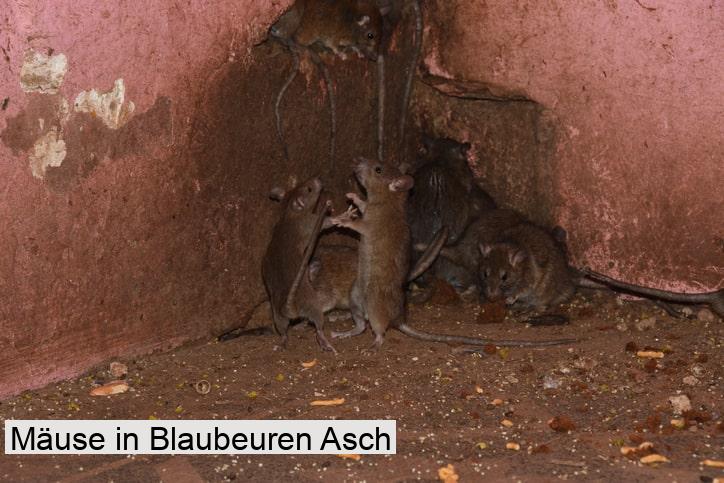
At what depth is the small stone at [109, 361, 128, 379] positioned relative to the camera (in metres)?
6.06

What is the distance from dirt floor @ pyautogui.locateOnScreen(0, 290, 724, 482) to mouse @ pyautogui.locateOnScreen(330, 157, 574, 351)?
0.36 feet

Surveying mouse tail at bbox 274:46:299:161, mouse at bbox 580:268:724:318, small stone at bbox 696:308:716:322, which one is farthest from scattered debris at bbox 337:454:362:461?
small stone at bbox 696:308:716:322

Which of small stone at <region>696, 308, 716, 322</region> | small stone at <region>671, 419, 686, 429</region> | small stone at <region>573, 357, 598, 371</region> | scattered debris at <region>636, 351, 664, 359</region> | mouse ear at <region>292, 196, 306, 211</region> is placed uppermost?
mouse ear at <region>292, 196, 306, 211</region>

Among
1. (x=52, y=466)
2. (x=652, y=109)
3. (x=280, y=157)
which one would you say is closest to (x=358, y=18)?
(x=280, y=157)

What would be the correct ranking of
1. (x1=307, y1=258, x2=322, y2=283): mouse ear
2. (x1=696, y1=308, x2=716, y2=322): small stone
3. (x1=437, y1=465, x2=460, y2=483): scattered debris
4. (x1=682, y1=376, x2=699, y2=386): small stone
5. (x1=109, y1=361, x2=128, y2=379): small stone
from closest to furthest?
(x1=437, y1=465, x2=460, y2=483): scattered debris, (x1=682, y1=376, x2=699, y2=386): small stone, (x1=109, y1=361, x2=128, y2=379): small stone, (x1=696, y1=308, x2=716, y2=322): small stone, (x1=307, y1=258, x2=322, y2=283): mouse ear

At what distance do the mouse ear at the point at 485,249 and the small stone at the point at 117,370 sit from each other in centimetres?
263

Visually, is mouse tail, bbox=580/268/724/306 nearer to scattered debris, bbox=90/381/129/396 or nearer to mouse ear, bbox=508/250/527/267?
mouse ear, bbox=508/250/527/267

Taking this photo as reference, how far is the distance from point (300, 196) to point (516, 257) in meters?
1.60

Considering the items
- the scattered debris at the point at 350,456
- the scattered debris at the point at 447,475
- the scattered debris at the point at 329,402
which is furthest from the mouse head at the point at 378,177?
the scattered debris at the point at 447,475

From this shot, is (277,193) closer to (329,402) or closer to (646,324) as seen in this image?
(329,402)

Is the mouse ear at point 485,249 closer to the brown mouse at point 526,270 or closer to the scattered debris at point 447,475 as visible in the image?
the brown mouse at point 526,270

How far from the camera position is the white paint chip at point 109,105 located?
563 cm

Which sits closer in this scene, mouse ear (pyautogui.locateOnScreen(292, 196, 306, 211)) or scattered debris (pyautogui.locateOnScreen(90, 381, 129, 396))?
scattered debris (pyautogui.locateOnScreen(90, 381, 129, 396))

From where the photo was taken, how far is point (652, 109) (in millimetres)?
6602
